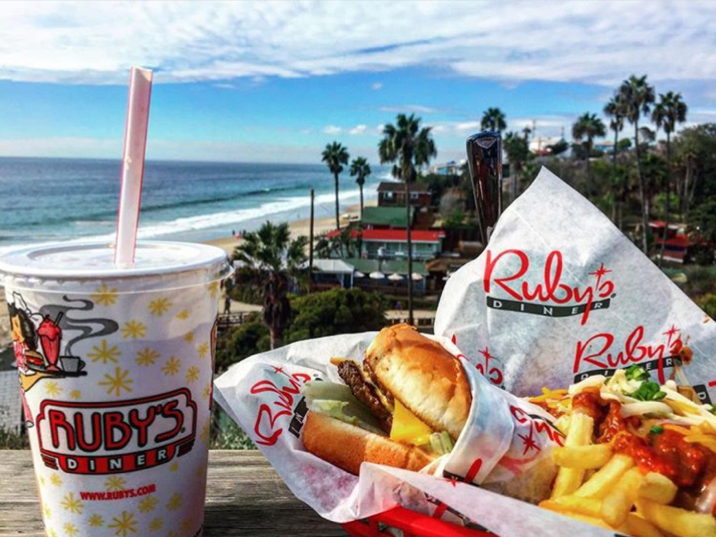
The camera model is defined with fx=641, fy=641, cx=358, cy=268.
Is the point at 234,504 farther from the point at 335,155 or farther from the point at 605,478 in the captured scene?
the point at 335,155

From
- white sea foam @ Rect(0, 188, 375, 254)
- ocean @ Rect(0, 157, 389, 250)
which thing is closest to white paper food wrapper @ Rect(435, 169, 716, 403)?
white sea foam @ Rect(0, 188, 375, 254)

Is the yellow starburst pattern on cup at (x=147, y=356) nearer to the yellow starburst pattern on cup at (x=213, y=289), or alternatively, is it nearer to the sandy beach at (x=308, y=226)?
the yellow starburst pattern on cup at (x=213, y=289)

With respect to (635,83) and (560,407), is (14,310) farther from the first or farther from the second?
(635,83)

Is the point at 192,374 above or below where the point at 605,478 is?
above

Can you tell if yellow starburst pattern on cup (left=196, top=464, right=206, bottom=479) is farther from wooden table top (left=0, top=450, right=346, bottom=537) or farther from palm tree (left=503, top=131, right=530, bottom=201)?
palm tree (left=503, top=131, right=530, bottom=201)

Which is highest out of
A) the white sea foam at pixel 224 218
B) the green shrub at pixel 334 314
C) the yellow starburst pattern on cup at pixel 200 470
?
the yellow starburst pattern on cup at pixel 200 470

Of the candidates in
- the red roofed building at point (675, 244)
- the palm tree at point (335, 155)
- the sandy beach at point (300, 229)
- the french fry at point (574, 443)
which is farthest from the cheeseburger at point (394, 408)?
the palm tree at point (335, 155)

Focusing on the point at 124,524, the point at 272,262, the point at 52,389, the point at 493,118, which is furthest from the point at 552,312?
the point at 493,118
